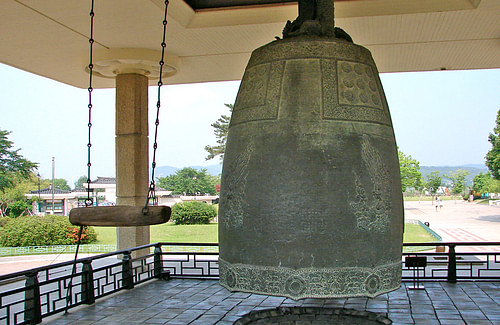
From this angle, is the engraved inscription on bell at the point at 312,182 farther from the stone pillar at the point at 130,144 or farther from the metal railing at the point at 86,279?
the stone pillar at the point at 130,144

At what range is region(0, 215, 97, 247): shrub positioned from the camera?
66.6 ft

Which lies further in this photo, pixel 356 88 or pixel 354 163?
pixel 356 88

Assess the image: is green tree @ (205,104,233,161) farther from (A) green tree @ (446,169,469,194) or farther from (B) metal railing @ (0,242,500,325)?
(A) green tree @ (446,169,469,194)

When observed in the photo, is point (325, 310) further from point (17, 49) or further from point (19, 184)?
point (19, 184)

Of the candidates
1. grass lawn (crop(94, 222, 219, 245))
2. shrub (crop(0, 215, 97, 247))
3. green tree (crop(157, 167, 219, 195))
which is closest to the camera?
shrub (crop(0, 215, 97, 247))

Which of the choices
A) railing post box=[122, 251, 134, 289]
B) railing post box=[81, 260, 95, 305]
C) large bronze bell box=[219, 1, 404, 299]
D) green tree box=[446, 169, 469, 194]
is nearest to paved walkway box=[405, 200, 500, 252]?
railing post box=[122, 251, 134, 289]

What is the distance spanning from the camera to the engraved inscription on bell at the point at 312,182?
232 cm

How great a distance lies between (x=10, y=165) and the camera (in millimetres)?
27453

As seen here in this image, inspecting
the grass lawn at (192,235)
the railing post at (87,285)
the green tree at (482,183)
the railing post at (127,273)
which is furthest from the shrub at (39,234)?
the green tree at (482,183)

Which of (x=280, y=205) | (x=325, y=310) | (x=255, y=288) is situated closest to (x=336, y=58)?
(x=280, y=205)

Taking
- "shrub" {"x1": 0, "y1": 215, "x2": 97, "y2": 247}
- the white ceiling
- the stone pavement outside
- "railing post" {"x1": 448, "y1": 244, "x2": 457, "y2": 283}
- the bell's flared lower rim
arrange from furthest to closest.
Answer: "shrub" {"x1": 0, "y1": 215, "x2": 97, "y2": 247}, "railing post" {"x1": 448, "y1": 244, "x2": 457, "y2": 283}, the white ceiling, the stone pavement outside, the bell's flared lower rim

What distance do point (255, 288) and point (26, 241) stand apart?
20.7 m

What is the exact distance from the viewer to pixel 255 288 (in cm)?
237

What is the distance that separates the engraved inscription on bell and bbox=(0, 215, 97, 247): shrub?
19.1 m
